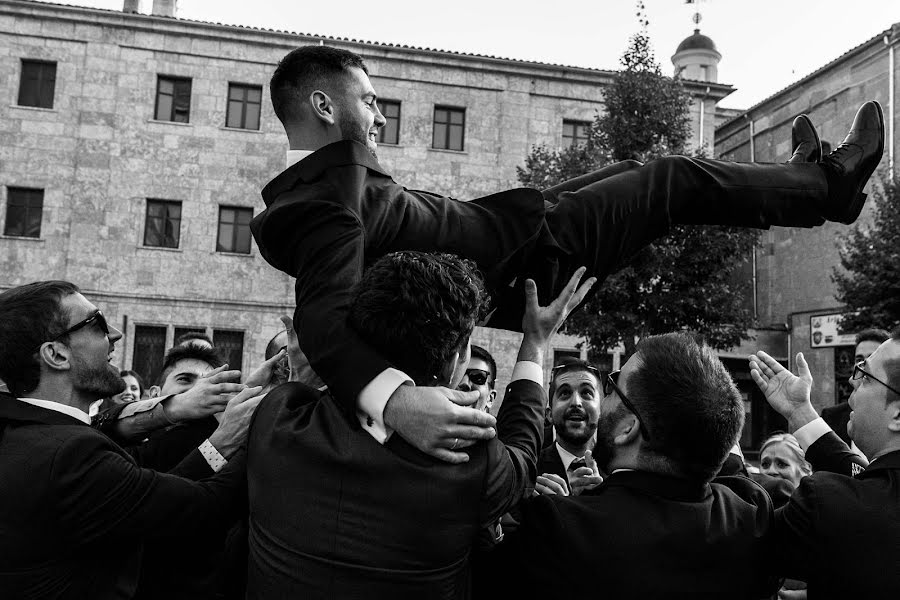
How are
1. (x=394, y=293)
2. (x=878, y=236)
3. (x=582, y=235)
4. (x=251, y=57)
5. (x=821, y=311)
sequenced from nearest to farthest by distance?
(x=394, y=293)
(x=582, y=235)
(x=878, y=236)
(x=251, y=57)
(x=821, y=311)

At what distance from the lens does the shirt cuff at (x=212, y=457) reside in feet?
8.82

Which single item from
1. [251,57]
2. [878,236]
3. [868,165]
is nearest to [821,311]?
[878,236]

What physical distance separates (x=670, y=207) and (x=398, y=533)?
2016 mm

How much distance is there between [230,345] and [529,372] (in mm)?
17381

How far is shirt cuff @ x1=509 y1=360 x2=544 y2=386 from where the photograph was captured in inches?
98.6

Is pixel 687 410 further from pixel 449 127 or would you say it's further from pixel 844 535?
pixel 449 127

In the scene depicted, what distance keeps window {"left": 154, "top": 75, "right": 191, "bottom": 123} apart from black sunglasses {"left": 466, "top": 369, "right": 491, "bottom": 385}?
55.0ft

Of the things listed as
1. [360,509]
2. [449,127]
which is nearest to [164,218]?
[449,127]

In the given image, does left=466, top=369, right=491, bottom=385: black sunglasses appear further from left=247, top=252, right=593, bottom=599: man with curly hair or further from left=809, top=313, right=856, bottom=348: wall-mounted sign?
left=809, top=313, right=856, bottom=348: wall-mounted sign

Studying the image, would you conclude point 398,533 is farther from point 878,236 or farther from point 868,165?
point 878,236

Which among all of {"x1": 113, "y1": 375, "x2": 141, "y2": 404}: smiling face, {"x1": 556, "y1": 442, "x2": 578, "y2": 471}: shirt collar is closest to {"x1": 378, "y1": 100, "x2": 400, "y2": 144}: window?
{"x1": 113, "y1": 375, "x2": 141, "y2": 404}: smiling face

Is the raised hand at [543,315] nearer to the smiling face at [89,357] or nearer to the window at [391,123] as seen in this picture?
the smiling face at [89,357]

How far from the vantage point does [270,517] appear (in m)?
2.09

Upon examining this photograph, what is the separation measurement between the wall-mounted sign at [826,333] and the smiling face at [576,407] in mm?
17616
